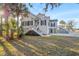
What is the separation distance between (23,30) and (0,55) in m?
0.31

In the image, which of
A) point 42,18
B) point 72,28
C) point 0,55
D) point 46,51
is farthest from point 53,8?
point 0,55

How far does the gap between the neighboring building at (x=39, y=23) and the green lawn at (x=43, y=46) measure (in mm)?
80

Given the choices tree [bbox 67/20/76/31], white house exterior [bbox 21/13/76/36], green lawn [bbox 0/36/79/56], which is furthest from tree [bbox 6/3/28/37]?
tree [bbox 67/20/76/31]

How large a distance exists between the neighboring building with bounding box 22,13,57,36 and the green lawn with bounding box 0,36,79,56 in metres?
0.08

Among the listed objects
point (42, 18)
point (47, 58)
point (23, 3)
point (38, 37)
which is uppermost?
point (23, 3)

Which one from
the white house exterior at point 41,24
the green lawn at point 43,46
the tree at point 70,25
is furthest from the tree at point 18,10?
the tree at point 70,25

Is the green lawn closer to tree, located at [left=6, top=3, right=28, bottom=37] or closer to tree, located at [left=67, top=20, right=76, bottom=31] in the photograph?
tree, located at [left=67, top=20, right=76, bottom=31]

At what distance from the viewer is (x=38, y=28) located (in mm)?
1833

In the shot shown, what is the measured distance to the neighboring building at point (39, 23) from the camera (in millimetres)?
1817

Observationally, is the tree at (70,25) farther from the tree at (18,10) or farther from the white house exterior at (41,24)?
the tree at (18,10)

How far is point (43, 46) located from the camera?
1.81m

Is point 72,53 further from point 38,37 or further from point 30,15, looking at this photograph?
point 30,15

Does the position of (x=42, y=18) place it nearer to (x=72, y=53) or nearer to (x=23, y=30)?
(x=23, y=30)

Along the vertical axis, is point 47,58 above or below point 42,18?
below
